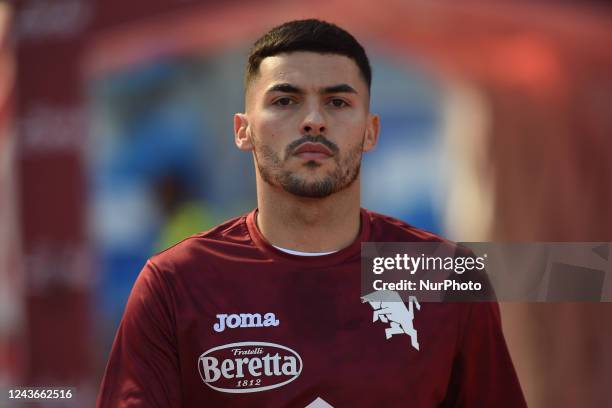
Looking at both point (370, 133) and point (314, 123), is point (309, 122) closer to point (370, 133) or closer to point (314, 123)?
point (314, 123)

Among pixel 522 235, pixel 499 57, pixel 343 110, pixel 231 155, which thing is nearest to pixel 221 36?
pixel 231 155

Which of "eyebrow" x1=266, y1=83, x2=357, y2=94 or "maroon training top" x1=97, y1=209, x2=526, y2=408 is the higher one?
"eyebrow" x1=266, y1=83, x2=357, y2=94

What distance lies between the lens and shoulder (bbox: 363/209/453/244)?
249 cm

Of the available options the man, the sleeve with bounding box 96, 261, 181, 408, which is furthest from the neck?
the sleeve with bounding box 96, 261, 181, 408

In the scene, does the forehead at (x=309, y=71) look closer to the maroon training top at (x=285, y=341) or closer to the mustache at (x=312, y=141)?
the mustache at (x=312, y=141)

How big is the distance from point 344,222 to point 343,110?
28cm

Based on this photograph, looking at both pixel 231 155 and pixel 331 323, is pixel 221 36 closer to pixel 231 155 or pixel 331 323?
pixel 231 155

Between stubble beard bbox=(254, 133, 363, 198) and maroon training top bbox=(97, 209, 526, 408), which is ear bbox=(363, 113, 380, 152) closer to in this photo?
stubble beard bbox=(254, 133, 363, 198)

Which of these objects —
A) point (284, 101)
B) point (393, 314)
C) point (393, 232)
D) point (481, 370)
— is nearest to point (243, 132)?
point (284, 101)

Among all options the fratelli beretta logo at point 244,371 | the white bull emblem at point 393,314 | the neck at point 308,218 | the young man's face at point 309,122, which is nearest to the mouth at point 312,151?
the young man's face at point 309,122

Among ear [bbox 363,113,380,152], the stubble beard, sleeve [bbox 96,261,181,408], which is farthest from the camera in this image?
ear [bbox 363,113,380,152]

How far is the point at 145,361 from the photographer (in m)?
2.22

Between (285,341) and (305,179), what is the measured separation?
1.24 ft

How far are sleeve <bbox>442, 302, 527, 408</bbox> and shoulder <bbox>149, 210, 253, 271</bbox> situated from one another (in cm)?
57
